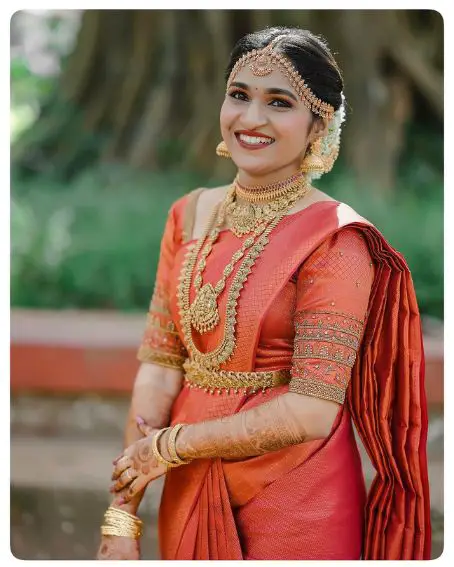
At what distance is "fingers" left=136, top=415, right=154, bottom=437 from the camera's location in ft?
5.82

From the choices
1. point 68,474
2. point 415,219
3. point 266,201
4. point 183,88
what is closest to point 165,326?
point 266,201

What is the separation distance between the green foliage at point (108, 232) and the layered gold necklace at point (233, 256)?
209 centimetres

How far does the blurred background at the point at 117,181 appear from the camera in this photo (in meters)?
3.20

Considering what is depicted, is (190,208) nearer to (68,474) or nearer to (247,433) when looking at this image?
(247,433)

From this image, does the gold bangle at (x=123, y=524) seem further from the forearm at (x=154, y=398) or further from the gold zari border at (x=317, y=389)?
the gold zari border at (x=317, y=389)

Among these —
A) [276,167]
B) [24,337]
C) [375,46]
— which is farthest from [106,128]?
[276,167]

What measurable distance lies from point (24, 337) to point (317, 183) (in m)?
1.85

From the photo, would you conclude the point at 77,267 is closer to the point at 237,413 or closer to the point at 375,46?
the point at 375,46

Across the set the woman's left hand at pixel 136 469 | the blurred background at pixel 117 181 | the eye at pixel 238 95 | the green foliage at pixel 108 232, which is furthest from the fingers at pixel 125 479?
the green foliage at pixel 108 232

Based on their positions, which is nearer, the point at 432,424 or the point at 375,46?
the point at 432,424

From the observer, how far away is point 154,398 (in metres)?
1.85

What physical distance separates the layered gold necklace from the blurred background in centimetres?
140

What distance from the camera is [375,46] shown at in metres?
4.54
